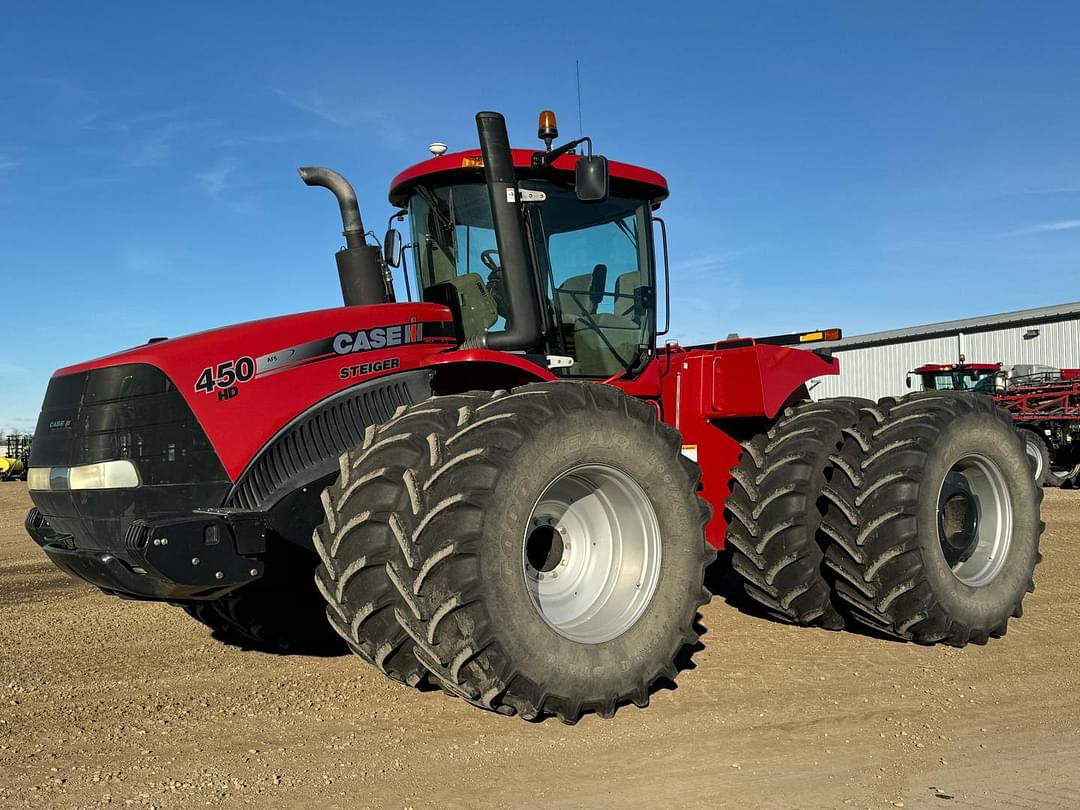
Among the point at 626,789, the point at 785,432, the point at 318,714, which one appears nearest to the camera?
the point at 626,789

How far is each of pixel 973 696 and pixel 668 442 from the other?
188 centimetres

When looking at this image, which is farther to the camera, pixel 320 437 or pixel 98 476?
pixel 320 437

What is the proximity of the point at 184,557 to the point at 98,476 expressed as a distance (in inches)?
30.6

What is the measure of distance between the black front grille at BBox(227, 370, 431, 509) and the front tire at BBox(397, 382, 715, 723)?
71cm

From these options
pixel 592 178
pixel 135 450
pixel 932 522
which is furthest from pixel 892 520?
pixel 135 450

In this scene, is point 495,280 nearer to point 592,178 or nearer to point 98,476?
point 592,178

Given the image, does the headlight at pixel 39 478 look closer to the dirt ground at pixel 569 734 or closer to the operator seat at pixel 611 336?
the dirt ground at pixel 569 734

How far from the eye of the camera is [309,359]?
4371 mm

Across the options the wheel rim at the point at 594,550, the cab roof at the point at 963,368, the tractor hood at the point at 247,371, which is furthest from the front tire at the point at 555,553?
the cab roof at the point at 963,368

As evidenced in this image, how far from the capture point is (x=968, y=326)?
3186 centimetres

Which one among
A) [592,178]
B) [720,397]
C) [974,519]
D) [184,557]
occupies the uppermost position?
[592,178]

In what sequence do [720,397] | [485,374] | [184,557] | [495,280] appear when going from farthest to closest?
[720,397] → [495,280] → [485,374] → [184,557]

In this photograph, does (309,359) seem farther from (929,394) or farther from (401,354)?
(929,394)

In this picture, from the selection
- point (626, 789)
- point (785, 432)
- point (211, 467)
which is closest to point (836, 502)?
point (785, 432)
